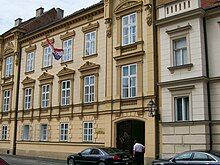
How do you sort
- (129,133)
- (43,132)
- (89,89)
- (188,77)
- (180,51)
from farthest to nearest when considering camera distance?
1. (43,132)
2. (89,89)
3. (129,133)
4. (180,51)
5. (188,77)

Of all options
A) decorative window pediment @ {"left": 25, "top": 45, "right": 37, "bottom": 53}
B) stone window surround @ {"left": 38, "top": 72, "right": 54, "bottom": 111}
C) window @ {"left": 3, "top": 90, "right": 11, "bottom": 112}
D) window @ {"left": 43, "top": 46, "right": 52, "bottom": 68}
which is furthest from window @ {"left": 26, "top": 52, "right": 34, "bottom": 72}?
window @ {"left": 3, "top": 90, "right": 11, "bottom": 112}

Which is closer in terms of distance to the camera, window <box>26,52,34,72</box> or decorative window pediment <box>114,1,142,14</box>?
A: decorative window pediment <box>114,1,142,14</box>

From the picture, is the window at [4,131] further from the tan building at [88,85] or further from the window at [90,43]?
the window at [90,43]

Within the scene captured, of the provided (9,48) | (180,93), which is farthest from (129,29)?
(9,48)

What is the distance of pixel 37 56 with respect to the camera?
3462cm

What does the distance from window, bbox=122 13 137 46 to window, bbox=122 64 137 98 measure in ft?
6.45

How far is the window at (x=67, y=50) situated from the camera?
30522 millimetres

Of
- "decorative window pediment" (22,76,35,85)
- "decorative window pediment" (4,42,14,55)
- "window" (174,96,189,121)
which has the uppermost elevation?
"decorative window pediment" (4,42,14,55)

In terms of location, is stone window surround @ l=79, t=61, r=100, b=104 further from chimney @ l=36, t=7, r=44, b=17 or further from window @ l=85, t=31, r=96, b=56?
chimney @ l=36, t=7, r=44, b=17

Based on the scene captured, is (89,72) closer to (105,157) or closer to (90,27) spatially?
(90,27)

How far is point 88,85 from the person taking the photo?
92.3 feet

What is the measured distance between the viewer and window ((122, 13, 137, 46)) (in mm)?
25295

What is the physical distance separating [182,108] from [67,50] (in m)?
13.4

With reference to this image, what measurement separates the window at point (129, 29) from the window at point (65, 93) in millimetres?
7053
